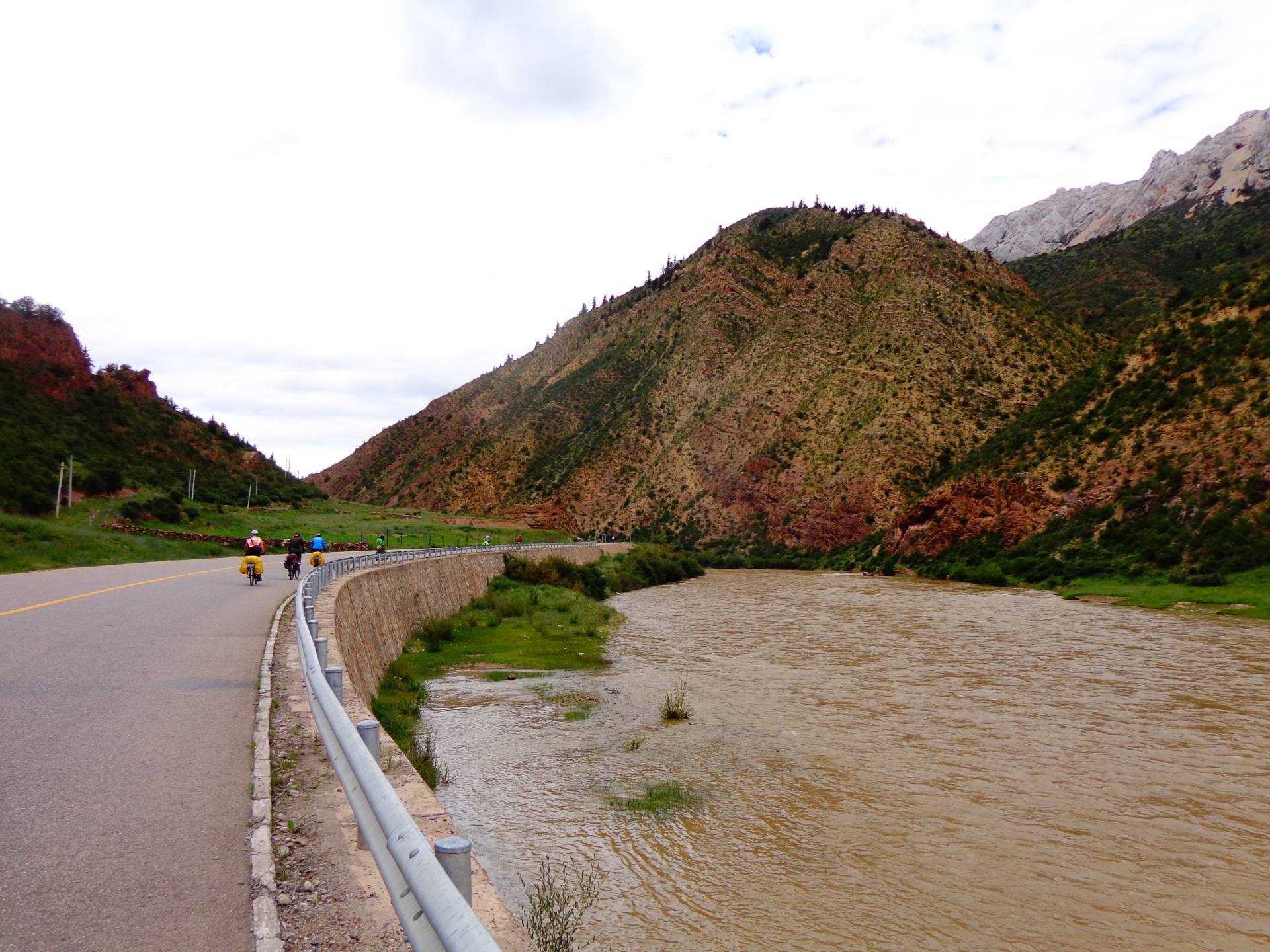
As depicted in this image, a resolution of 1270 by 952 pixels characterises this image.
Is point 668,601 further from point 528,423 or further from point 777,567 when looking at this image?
point 528,423

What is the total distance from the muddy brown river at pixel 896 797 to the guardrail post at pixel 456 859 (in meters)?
5.10

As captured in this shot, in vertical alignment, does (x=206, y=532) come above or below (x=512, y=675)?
above

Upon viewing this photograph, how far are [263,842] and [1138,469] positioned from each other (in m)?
45.7

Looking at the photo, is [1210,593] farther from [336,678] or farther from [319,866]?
[319,866]

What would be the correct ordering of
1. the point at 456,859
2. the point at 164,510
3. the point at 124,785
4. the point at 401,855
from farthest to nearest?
1. the point at 164,510
2. the point at 124,785
3. the point at 401,855
4. the point at 456,859

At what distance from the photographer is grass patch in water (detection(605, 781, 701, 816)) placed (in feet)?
32.0

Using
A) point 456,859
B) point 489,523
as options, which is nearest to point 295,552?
point 456,859

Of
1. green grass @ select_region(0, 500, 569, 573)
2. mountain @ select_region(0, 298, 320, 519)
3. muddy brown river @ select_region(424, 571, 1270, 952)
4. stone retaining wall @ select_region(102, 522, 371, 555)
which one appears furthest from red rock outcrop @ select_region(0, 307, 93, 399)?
muddy brown river @ select_region(424, 571, 1270, 952)

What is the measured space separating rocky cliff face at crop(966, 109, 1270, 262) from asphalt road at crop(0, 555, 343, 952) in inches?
5368

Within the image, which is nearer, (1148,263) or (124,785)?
(124,785)

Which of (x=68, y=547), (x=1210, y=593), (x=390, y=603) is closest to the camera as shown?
(x=390, y=603)

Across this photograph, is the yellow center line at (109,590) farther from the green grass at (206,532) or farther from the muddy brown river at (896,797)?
the muddy brown river at (896,797)

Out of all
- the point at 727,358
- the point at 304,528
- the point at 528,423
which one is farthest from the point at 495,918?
the point at 528,423

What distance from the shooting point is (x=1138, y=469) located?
4009cm
